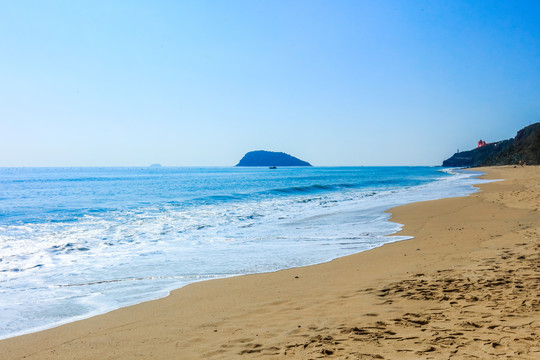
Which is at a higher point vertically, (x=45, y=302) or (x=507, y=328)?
(x=507, y=328)

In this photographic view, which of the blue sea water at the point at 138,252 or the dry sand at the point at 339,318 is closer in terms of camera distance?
the dry sand at the point at 339,318

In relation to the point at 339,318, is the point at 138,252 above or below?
below

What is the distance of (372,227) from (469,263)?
6.98 metres

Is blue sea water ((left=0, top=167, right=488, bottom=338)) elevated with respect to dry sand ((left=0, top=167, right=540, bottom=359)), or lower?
lower

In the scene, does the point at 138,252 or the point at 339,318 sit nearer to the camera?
the point at 339,318

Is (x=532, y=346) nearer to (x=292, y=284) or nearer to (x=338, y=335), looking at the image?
(x=338, y=335)

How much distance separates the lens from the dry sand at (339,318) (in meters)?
3.86

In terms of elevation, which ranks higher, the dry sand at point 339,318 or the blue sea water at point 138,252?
the dry sand at point 339,318

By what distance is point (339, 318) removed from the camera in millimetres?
4809

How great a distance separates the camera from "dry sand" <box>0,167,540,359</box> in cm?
386

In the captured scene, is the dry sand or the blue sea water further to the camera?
the blue sea water

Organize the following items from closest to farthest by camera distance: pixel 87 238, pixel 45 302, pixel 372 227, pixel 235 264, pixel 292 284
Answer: pixel 45 302 → pixel 292 284 → pixel 235 264 → pixel 87 238 → pixel 372 227

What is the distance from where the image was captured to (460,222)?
13781mm

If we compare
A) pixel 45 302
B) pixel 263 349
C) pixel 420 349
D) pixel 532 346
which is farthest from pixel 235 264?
pixel 532 346
